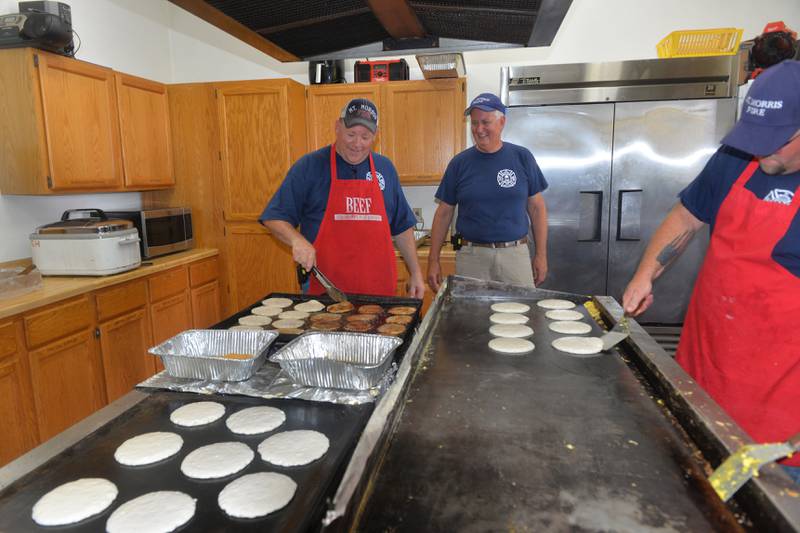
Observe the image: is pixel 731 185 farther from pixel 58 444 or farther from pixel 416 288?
pixel 58 444

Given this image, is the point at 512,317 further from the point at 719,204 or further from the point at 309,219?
the point at 309,219

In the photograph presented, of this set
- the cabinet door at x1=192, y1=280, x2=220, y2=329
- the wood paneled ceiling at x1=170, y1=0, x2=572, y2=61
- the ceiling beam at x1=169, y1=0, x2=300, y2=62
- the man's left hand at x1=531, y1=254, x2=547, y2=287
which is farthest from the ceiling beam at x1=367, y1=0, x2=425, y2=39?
the cabinet door at x1=192, y1=280, x2=220, y2=329

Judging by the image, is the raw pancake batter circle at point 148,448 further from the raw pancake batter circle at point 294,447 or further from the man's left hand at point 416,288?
the man's left hand at point 416,288

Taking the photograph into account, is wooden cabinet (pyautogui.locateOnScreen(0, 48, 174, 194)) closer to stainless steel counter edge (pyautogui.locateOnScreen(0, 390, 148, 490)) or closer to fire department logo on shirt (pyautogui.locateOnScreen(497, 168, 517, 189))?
stainless steel counter edge (pyautogui.locateOnScreen(0, 390, 148, 490))

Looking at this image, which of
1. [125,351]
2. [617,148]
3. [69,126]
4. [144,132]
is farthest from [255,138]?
[617,148]

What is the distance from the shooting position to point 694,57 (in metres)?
3.60

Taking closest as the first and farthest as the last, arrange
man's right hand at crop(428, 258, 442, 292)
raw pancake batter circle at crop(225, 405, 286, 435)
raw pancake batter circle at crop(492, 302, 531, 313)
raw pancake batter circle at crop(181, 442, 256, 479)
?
raw pancake batter circle at crop(181, 442, 256, 479), raw pancake batter circle at crop(225, 405, 286, 435), raw pancake batter circle at crop(492, 302, 531, 313), man's right hand at crop(428, 258, 442, 292)

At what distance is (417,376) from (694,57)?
3.41 metres

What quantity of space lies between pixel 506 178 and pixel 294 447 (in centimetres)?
248

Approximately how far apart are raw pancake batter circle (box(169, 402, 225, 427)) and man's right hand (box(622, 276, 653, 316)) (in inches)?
57.1

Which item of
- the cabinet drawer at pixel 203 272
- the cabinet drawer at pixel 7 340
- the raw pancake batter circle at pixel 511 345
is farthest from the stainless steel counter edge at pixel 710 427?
the cabinet drawer at pixel 203 272

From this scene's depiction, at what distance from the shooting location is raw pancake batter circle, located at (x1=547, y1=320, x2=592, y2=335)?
2027 mm

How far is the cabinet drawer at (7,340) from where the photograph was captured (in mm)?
2639

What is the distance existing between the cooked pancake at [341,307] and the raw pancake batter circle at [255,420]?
3.00ft
